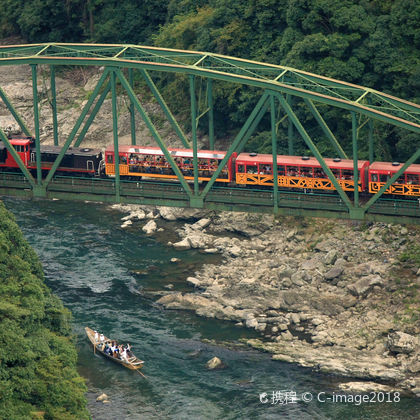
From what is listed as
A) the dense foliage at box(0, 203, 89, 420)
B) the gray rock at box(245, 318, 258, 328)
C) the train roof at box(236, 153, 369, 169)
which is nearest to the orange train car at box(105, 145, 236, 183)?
the train roof at box(236, 153, 369, 169)

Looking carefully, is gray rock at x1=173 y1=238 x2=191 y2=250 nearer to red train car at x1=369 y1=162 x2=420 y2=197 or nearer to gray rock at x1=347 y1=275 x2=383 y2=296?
gray rock at x1=347 y1=275 x2=383 y2=296

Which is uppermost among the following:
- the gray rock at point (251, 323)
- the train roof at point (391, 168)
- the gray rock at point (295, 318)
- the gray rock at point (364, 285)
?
the train roof at point (391, 168)

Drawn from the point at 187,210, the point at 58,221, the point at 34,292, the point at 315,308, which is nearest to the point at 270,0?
the point at 187,210

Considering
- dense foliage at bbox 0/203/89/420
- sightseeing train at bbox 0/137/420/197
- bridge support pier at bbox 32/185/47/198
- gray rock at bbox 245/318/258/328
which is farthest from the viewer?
bridge support pier at bbox 32/185/47/198

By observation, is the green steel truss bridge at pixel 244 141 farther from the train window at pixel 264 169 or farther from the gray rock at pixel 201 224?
the gray rock at pixel 201 224

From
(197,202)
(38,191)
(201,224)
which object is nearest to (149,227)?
(201,224)

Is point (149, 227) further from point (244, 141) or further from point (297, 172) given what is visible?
point (244, 141)

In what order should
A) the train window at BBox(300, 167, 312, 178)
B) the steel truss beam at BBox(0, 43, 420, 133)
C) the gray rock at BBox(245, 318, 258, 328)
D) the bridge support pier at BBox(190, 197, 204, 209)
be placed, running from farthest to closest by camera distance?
1. the train window at BBox(300, 167, 312, 178)
2. the bridge support pier at BBox(190, 197, 204, 209)
3. the gray rock at BBox(245, 318, 258, 328)
4. the steel truss beam at BBox(0, 43, 420, 133)

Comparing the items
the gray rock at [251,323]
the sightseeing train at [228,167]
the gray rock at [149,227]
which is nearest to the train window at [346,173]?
the sightseeing train at [228,167]
